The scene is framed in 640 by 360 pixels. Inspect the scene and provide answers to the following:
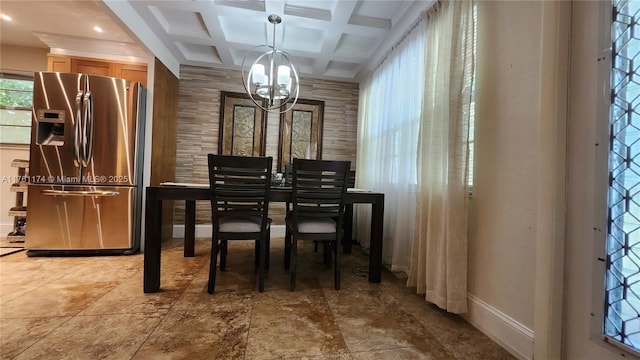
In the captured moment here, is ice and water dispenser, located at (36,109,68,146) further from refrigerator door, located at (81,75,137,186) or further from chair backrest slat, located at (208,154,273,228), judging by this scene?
chair backrest slat, located at (208,154,273,228)

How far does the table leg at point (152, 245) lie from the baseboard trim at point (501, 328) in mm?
2189

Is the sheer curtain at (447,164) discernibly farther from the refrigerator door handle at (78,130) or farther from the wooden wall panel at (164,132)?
the refrigerator door handle at (78,130)

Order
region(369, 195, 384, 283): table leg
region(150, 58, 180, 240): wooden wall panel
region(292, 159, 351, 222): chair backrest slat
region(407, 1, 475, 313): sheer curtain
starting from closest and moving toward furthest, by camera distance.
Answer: region(407, 1, 475, 313): sheer curtain < region(292, 159, 351, 222): chair backrest slat < region(369, 195, 384, 283): table leg < region(150, 58, 180, 240): wooden wall panel

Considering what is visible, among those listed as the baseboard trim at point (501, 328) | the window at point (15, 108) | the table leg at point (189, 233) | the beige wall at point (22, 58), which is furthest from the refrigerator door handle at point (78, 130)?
the baseboard trim at point (501, 328)

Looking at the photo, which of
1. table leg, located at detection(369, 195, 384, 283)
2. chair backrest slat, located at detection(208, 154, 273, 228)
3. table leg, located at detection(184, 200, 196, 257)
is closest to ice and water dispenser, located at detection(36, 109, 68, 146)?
table leg, located at detection(184, 200, 196, 257)

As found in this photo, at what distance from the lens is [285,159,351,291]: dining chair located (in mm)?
1952

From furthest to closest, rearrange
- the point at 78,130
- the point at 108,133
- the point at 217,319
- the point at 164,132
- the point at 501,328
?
the point at 164,132, the point at 108,133, the point at 78,130, the point at 217,319, the point at 501,328

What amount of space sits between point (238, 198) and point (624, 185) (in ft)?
6.58

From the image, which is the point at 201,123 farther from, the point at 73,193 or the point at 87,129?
the point at 73,193

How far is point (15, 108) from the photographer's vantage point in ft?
10.8

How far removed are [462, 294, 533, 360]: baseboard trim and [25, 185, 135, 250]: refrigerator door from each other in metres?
3.28

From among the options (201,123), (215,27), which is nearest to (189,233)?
(201,123)

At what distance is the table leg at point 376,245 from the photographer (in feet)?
7.14

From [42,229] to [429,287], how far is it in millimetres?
3717
